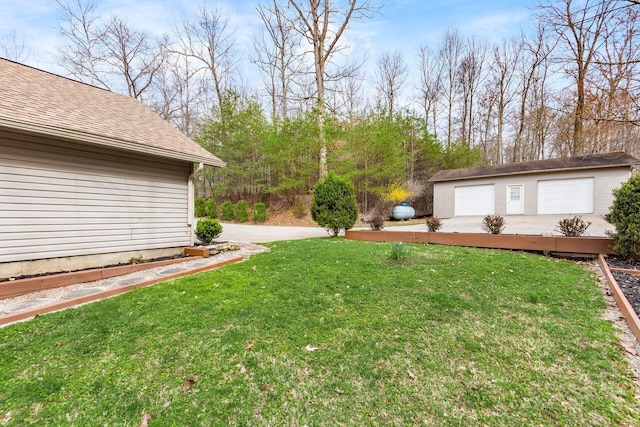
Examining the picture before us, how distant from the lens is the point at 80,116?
445 cm

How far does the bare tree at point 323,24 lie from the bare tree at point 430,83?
923 centimetres

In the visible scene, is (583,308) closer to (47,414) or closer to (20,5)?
(47,414)

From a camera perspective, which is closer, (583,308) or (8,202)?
(583,308)

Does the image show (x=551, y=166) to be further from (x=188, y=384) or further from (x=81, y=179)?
(x=81, y=179)

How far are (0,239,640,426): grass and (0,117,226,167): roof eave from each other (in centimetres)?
247

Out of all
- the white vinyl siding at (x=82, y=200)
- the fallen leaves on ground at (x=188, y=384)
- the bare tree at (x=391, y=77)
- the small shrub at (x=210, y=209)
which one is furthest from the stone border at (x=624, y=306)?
the bare tree at (x=391, y=77)

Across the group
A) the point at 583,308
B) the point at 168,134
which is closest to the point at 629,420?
the point at 583,308

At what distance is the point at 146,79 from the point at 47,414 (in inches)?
860

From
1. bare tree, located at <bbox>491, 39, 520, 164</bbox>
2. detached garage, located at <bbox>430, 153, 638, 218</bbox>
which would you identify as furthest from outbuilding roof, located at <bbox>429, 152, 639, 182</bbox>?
bare tree, located at <bbox>491, 39, 520, 164</bbox>

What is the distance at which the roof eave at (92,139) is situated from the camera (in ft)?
11.4

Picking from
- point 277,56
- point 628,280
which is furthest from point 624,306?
point 277,56

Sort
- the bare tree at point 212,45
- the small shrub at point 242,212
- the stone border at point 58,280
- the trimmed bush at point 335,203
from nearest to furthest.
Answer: the stone border at point 58,280, the trimmed bush at point 335,203, the small shrub at point 242,212, the bare tree at point 212,45

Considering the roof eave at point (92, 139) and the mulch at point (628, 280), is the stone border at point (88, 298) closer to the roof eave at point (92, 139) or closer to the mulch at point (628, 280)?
the roof eave at point (92, 139)

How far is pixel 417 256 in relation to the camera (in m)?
4.62
